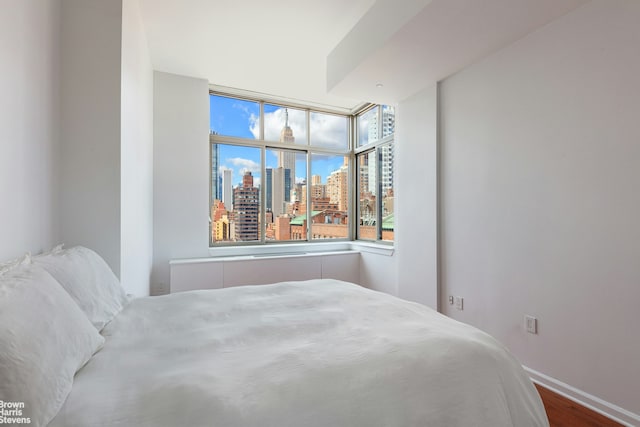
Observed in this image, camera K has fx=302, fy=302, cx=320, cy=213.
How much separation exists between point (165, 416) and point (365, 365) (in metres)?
0.58

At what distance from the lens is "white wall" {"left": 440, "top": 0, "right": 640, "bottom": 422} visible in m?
1.69

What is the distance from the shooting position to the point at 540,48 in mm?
2100

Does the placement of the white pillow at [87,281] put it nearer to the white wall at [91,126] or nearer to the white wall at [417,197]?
the white wall at [91,126]

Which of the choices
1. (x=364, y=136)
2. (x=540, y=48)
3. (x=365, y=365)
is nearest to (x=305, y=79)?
(x=364, y=136)

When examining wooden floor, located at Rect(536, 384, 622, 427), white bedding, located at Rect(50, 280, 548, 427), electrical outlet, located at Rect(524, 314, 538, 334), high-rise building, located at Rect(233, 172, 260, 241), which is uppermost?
high-rise building, located at Rect(233, 172, 260, 241)

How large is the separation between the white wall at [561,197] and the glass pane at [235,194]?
2727 millimetres

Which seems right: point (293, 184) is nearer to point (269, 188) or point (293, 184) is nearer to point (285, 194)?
point (285, 194)

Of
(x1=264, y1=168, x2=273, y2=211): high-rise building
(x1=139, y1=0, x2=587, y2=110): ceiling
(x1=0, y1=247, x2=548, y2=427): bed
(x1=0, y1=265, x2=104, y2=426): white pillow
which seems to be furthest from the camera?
(x1=264, y1=168, x2=273, y2=211): high-rise building

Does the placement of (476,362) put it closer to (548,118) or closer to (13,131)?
(548,118)

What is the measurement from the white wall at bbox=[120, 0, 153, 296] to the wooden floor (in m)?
2.76

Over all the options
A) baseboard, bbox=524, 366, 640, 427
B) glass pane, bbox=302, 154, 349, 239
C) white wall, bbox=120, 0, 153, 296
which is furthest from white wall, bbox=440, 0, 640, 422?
white wall, bbox=120, 0, 153, 296

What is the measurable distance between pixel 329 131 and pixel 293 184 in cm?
106

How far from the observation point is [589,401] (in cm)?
181

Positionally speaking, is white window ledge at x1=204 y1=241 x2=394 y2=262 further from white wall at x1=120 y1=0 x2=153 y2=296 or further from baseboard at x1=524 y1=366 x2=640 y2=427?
→ baseboard at x1=524 y1=366 x2=640 y2=427
